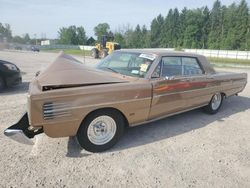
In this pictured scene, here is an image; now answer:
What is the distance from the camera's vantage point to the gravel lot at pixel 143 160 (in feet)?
9.89

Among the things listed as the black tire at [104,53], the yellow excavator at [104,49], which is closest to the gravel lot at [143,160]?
the yellow excavator at [104,49]

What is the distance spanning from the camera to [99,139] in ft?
12.2

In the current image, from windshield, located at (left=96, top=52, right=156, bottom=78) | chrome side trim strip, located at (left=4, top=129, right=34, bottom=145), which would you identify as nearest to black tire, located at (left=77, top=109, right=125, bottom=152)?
Result: chrome side trim strip, located at (left=4, top=129, right=34, bottom=145)

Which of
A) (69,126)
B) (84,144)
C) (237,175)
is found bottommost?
(237,175)

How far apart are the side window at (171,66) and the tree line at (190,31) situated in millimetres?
57187

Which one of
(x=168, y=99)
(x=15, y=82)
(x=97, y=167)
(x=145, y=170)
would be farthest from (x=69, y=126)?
(x=15, y=82)

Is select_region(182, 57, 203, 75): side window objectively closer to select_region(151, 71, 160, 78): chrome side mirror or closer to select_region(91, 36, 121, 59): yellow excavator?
select_region(151, 71, 160, 78): chrome side mirror

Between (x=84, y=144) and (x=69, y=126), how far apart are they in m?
0.45

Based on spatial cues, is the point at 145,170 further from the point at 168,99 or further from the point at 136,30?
the point at 136,30

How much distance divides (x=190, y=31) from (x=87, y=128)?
87.2m

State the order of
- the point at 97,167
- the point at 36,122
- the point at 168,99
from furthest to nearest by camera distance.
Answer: the point at 168,99
the point at 97,167
the point at 36,122

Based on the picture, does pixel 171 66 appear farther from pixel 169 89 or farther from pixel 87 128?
pixel 87 128

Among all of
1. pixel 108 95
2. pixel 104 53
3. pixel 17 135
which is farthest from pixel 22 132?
pixel 104 53

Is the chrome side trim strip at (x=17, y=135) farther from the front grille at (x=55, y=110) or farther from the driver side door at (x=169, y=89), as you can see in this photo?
the driver side door at (x=169, y=89)
